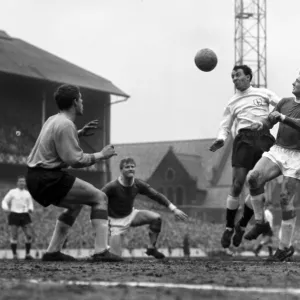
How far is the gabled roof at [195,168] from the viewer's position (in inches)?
2756

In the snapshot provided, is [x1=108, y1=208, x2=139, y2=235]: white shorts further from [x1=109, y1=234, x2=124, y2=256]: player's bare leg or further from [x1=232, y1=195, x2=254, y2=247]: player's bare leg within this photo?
[x1=232, y1=195, x2=254, y2=247]: player's bare leg

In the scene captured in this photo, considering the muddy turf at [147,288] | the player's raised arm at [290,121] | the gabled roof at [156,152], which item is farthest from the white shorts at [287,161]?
the gabled roof at [156,152]

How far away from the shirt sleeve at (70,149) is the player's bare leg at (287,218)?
9.35 feet

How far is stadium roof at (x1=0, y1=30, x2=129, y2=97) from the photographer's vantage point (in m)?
39.1

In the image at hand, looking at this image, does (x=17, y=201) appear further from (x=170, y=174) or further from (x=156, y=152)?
(x=156, y=152)

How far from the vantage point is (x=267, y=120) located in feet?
37.3

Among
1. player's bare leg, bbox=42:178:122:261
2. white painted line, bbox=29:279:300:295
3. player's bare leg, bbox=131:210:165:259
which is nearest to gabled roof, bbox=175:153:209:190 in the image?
player's bare leg, bbox=131:210:165:259

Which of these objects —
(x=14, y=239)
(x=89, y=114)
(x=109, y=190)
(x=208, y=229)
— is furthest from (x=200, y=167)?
(x=109, y=190)

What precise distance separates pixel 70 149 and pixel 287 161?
3024 mm

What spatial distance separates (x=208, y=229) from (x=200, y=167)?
33738 millimetres

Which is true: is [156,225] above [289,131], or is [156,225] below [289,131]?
below

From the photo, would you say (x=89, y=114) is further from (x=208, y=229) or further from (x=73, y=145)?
(x=73, y=145)

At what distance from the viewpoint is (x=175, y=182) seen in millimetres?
68750

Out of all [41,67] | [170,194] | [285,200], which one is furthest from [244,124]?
[170,194]
